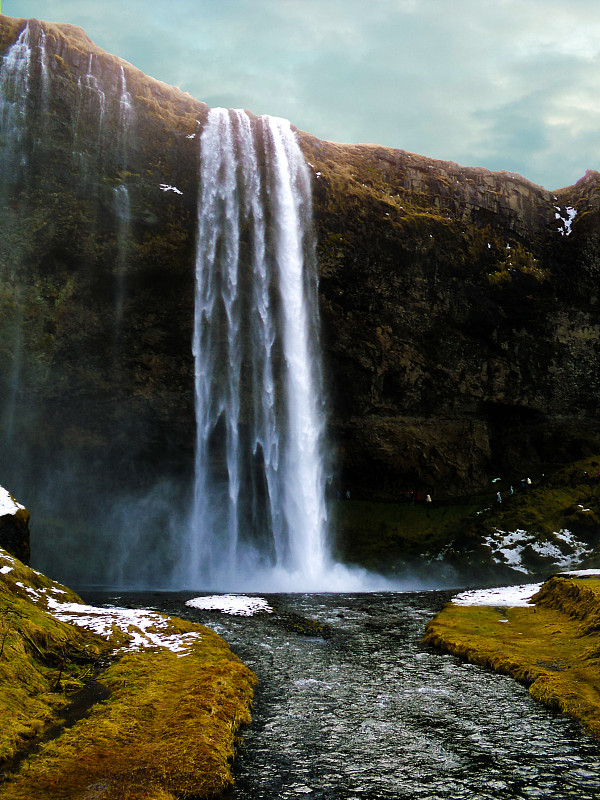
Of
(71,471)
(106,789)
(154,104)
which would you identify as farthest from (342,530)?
(106,789)

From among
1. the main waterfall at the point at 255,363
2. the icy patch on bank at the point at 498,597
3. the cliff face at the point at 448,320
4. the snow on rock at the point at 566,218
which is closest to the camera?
the icy patch on bank at the point at 498,597

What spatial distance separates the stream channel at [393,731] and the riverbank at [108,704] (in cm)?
71

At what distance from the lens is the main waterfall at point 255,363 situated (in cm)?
3922

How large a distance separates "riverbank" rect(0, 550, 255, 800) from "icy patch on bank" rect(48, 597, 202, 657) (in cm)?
4

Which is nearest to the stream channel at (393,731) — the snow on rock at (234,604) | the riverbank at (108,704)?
the riverbank at (108,704)

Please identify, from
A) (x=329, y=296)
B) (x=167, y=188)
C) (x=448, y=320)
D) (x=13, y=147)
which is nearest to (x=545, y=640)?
(x=329, y=296)

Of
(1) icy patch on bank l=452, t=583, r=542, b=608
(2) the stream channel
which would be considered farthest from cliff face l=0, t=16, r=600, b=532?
(2) the stream channel

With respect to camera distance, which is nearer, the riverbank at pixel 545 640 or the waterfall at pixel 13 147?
the riverbank at pixel 545 640

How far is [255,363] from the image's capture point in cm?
4031

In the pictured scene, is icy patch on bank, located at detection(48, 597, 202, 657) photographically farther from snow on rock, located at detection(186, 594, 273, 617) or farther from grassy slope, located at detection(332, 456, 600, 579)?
grassy slope, located at detection(332, 456, 600, 579)

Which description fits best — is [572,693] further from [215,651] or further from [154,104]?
[154,104]

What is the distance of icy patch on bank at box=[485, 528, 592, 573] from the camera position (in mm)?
37875

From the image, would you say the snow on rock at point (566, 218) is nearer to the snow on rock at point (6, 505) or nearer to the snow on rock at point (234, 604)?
the snow on rock at point (234, 604)

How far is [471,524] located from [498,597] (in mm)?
18747
